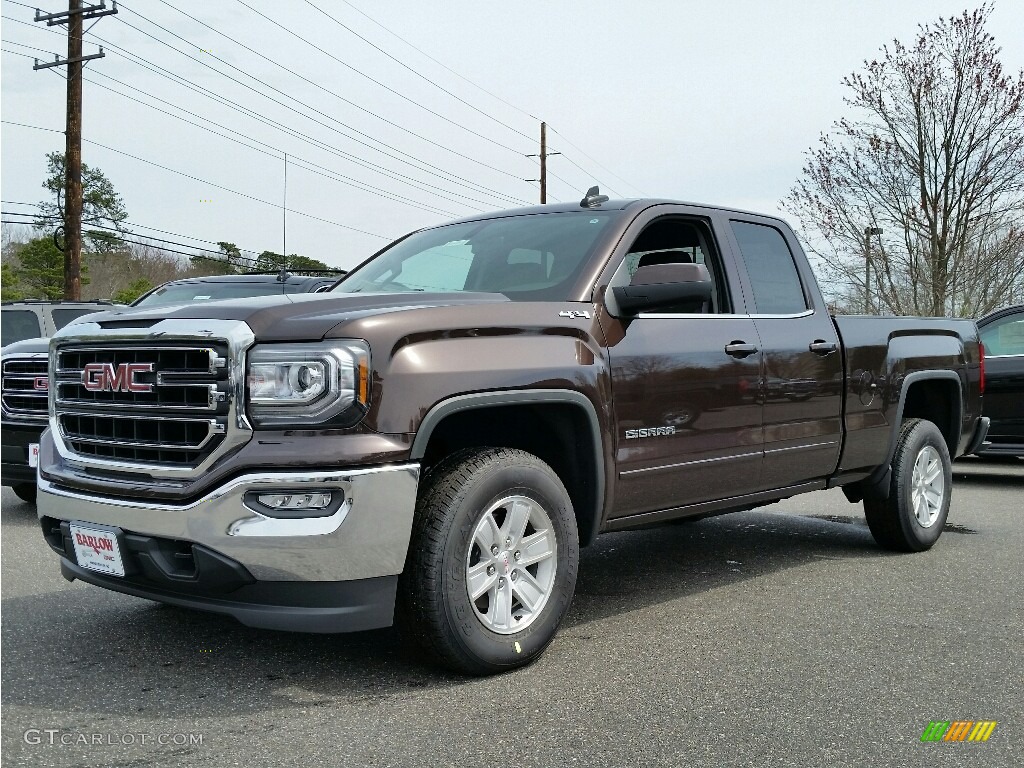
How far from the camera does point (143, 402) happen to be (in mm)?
3910

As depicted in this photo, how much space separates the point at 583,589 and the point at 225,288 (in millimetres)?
5275

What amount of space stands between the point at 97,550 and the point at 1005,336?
31.9 ft

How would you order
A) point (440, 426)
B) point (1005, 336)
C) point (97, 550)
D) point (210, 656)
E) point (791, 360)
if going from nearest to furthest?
point (97, 550), point (440, 426), point (210, 656), point (791, 360), point (1005, 336)

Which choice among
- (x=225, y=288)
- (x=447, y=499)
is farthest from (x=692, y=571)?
(x=225, y=288)

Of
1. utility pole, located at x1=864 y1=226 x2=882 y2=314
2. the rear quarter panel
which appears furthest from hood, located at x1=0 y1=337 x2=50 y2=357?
utility pole, located at x1=864 y1=226 x2=882 y2=314

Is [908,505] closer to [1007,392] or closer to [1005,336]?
[1007,392]

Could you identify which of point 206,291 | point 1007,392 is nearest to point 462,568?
point 206,291

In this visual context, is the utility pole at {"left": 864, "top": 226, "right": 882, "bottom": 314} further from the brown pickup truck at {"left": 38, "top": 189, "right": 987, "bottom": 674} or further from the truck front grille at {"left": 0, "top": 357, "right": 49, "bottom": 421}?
the truck front grille at {"left": 0, "top": 357, "right": 49, "bottom": 421}

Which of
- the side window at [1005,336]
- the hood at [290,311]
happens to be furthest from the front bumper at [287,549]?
the side window at [1005,336]

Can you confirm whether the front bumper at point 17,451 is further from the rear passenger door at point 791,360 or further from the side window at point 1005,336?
the side window at point 1005,336

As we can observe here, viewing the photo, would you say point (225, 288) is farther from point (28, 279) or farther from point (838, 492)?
point (28, 279)

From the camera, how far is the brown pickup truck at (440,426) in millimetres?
3645

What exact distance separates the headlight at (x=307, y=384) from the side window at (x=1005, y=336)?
9036 millimetres

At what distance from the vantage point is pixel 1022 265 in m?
26.2
